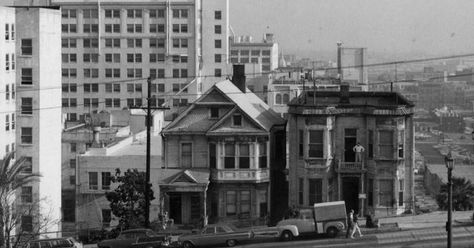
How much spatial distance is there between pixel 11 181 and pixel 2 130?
20466 mm

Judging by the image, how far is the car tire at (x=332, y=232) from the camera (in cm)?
4562

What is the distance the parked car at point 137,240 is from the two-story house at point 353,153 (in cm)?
1306

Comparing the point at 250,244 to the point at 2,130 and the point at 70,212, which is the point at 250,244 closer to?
the point at 2,130

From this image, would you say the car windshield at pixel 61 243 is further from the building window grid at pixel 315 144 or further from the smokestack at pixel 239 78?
the smokestack at pixel 239 78

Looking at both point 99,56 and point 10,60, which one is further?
point 99,56

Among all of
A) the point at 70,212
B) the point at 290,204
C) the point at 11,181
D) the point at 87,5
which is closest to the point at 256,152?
the point at 290,204

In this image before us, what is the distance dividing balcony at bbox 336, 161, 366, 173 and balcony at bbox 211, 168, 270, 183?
A: 4981 millimetres

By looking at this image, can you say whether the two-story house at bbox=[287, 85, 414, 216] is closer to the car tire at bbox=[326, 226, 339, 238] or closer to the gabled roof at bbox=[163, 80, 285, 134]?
the gabled roof at bbox=[163, 80, 285, 134]

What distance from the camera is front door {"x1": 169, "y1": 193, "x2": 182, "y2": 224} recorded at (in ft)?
192

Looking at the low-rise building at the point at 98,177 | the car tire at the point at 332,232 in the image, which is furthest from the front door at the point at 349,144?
the low-rise building at the point at 98,177

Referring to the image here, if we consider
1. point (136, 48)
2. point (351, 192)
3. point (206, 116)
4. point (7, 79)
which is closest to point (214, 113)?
point (206, 116)

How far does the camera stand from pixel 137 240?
45625 mm

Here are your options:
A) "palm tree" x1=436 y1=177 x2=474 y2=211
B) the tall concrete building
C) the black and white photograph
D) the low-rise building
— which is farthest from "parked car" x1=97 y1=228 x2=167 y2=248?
the tall concrete building

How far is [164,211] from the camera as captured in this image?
58.3 meters
